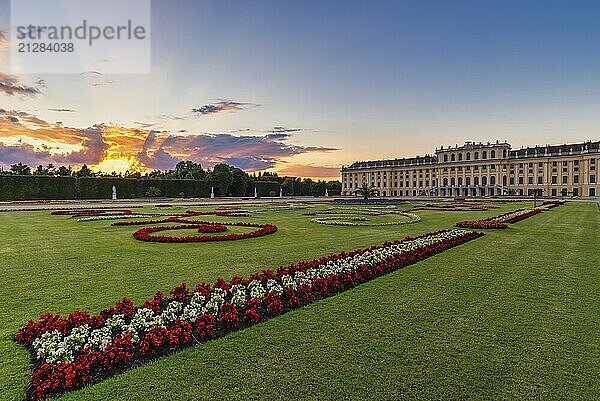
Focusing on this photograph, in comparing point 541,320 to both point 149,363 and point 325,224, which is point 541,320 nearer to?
point 149,363

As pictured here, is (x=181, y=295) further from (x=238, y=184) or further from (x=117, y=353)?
(x=238, y=184)

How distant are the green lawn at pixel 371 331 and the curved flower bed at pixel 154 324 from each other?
164 mm

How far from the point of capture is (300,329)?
13.3ft

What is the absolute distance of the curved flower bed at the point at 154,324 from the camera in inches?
121

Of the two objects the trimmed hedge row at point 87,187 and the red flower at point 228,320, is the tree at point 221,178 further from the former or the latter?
the red flower at point 228,320

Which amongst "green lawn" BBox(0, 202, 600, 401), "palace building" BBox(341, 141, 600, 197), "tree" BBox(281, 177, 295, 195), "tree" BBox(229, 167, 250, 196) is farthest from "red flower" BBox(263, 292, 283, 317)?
"tree" BBox(281, 177, 295, 195)

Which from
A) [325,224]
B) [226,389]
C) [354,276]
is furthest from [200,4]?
[226,389]

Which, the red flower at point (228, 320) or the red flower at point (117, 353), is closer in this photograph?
the red flower at point (117, 353)

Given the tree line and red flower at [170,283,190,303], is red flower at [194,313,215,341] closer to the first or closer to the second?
red flower at [170,283,190,303]

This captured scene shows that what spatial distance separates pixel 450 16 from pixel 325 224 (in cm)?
1049

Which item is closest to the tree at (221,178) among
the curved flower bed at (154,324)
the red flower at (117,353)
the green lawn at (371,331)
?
the green lawn at (371,331)

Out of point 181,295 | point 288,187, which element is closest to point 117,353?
point 181,295

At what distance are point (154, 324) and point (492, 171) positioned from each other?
92716mm

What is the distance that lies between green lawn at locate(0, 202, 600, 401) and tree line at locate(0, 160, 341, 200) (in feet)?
123
